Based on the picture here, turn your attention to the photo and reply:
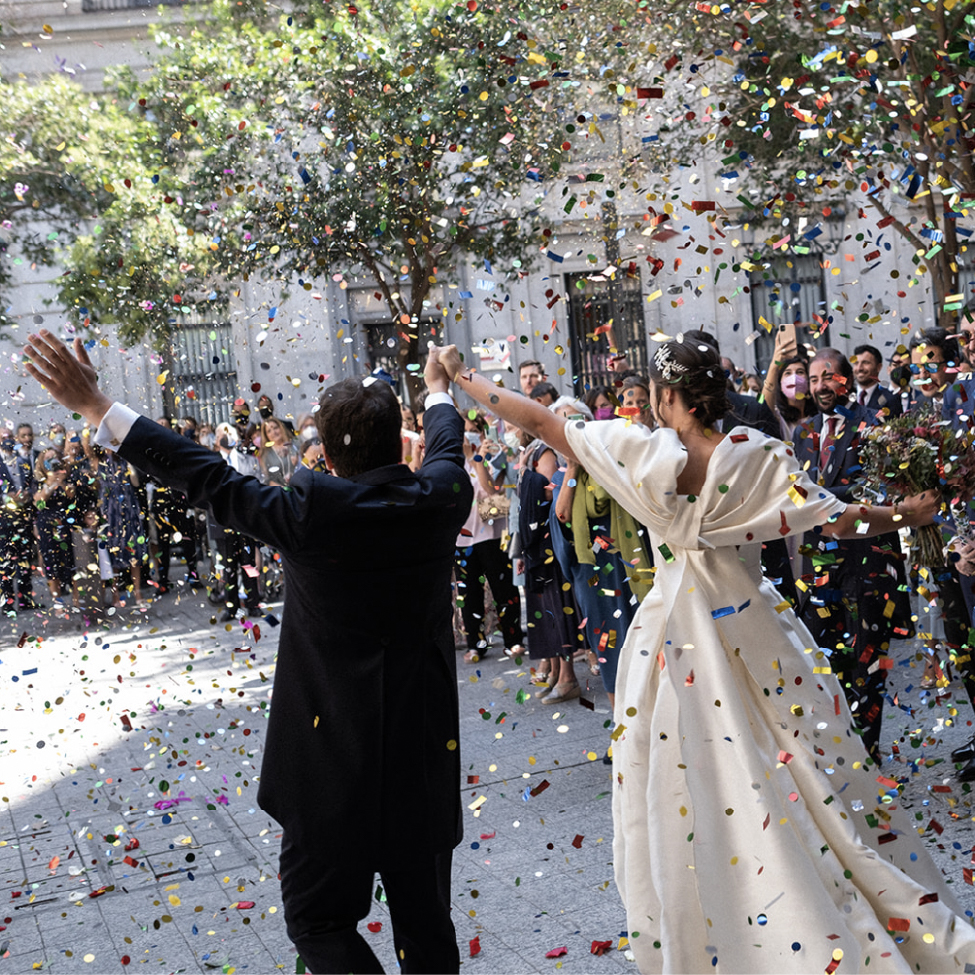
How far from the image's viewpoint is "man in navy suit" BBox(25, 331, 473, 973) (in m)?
2.98

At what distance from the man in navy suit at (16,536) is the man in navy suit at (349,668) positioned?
11.1 m

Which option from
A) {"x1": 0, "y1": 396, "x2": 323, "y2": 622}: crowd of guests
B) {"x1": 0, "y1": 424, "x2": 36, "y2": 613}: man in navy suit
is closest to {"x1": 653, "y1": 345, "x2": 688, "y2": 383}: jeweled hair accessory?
{"x1": 0, "y1": 396, "x2": 323, "y2": 622}: crowd of guests

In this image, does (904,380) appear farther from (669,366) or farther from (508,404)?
(508,404)

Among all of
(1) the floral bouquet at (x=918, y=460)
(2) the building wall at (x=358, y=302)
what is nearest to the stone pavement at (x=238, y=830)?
(1) the floral bouquet at (x=918, y=460)

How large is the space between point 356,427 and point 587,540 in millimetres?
4027

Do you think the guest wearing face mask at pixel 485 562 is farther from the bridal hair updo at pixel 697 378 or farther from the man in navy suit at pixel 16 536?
the man in navy suit at pixel 16 536

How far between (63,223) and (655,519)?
18.2 m

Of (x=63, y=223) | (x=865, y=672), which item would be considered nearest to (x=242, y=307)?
(x=63, y=223)

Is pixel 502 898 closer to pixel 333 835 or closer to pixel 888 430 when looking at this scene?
pixel 333 835

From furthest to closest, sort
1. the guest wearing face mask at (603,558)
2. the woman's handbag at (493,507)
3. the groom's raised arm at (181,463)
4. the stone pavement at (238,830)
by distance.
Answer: the woman's handbag at (493,507), the guest wearing face mask at (603,558), the stone pavement at (238,830), the groom's raised arm at (181,463)

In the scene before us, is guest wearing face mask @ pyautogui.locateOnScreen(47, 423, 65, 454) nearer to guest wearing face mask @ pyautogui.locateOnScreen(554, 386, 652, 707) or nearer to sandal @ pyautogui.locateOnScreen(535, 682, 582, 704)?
sandal @ pyautogui.locateOnScreen(535, 682, 582, 704)

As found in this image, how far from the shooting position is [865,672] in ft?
19.1

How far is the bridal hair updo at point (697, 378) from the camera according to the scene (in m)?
3.92

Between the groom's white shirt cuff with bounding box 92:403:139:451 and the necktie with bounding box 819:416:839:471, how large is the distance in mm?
4340
